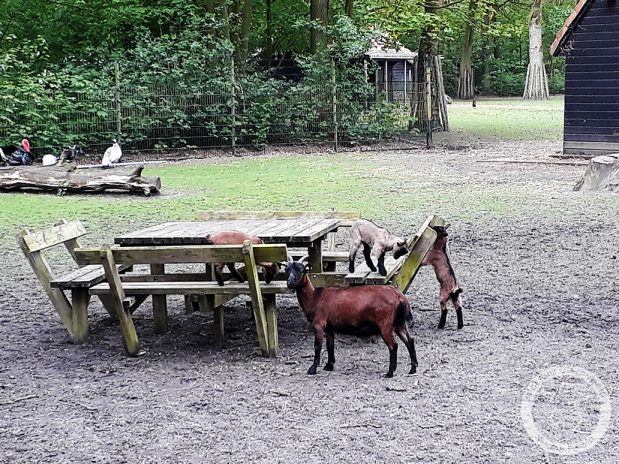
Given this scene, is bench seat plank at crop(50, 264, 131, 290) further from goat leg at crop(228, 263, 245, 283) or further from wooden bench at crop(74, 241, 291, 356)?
goat leg at crop(228, 263, 245, 283)

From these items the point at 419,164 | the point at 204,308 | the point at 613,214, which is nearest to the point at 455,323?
the point at 204,308

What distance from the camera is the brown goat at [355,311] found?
4.92 meters

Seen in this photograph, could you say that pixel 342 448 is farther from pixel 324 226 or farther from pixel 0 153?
pixel 0 153

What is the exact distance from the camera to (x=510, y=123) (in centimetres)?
3172

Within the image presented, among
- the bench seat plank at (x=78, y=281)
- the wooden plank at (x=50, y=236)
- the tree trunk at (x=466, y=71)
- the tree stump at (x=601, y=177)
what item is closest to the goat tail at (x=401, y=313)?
the bench seat plank at (x=78, y=281)

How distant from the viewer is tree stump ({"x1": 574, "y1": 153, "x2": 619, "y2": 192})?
44.2ft

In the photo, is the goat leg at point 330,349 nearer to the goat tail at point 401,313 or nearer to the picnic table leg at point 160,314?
the goat tail at point 401,313

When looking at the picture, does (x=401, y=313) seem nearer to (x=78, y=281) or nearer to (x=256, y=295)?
(x=256, y=295)

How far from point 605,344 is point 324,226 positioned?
1.98m

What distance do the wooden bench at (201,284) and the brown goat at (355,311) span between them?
267 mm

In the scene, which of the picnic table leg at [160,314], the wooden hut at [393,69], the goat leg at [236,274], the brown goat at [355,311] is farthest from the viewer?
the wooden hut at [393,69]

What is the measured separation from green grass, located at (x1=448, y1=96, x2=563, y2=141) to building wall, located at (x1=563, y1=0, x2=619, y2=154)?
17.8 ft

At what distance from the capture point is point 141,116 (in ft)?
69.5

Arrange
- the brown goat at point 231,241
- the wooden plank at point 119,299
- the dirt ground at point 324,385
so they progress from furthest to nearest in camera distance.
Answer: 1. the brown goat at point 231,241
2. the wooden plank at point 119,299
3. the dirt ground at point 324,385
